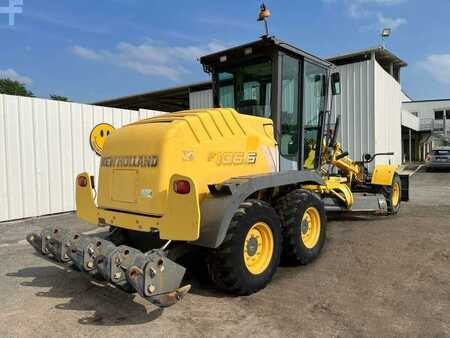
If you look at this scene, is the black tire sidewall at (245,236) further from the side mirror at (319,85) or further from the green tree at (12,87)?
the green tree at (12,87)

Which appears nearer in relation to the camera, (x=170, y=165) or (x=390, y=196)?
(x=170, y=165)

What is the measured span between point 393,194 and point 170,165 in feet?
20.5

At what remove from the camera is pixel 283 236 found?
4676 mm

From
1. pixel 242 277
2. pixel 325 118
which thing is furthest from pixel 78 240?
pixel 325 118

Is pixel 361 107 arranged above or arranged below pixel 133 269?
above

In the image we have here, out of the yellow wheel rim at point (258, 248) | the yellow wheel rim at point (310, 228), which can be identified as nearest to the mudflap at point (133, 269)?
the yellow wheel rim at point (258, 248)

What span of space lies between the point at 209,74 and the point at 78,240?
3.08 metres

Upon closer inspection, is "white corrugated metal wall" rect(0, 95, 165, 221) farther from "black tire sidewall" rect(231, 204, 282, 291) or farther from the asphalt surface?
"black tire sidewall" rect(231, 204, 282, 291)

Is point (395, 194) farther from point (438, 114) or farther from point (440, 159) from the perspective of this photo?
point (438, 114)

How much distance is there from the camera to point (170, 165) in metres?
3.85

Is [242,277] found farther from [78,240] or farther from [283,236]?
[78,240]

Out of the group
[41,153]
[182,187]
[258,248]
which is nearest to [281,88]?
[258,248]

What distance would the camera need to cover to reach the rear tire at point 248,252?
3.79m

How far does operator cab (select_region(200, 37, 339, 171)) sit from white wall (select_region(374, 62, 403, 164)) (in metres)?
12.5
